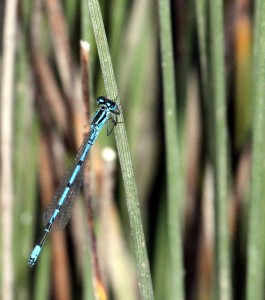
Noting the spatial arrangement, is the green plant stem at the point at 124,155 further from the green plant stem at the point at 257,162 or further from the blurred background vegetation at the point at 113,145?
the blurred background vegetation at the point at 113,145

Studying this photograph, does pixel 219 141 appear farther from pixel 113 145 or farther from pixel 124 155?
pixel 113 145

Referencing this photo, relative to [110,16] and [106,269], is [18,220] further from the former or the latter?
[110,16]

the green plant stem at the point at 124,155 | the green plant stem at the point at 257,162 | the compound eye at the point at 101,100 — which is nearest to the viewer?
the green plant stem at the point at 124,155

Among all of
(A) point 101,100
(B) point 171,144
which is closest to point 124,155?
(B) point 171,144

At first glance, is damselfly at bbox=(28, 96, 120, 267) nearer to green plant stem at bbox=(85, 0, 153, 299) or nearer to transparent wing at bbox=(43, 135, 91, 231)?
transparent wing at bbox=(43, 135, 91, 231)

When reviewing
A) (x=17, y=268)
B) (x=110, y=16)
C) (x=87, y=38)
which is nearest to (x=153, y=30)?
(x=110, y=16)

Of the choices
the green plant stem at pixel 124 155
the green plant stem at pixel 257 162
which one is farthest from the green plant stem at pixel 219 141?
the green plant stem at pixel 124 155

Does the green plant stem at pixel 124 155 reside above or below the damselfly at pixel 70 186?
below
